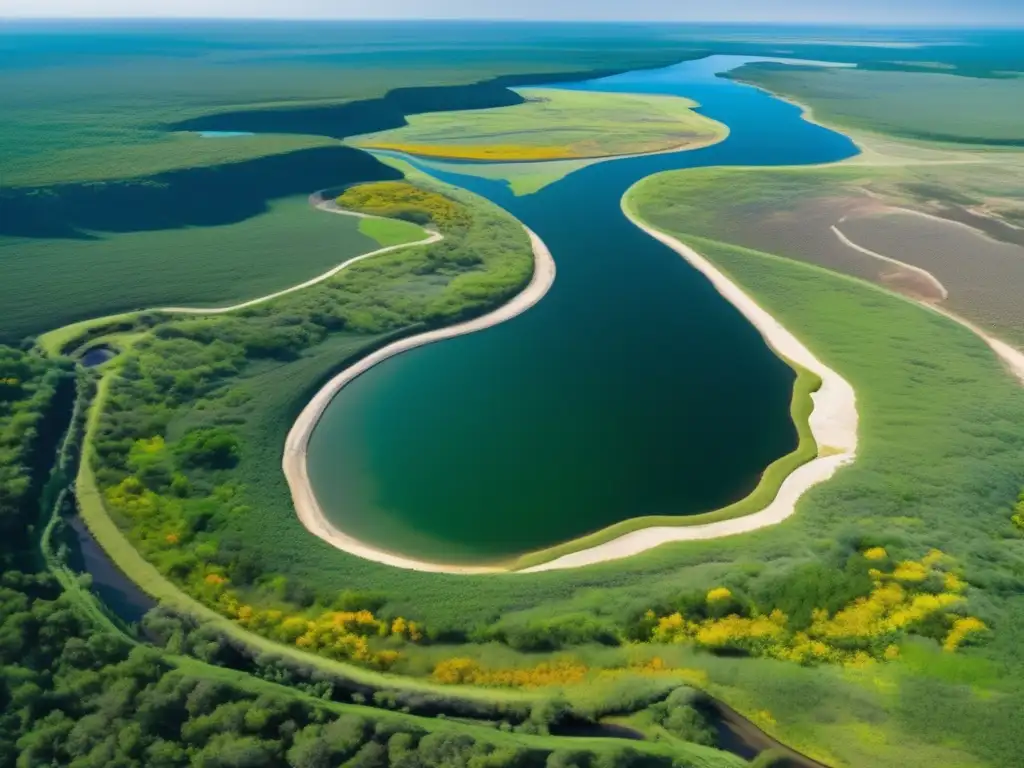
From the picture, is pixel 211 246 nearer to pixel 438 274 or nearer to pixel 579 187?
pixel 438 274

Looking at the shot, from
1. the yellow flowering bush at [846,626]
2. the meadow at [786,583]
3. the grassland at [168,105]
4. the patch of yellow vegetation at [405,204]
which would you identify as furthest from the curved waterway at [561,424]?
the grassland at [168,105]

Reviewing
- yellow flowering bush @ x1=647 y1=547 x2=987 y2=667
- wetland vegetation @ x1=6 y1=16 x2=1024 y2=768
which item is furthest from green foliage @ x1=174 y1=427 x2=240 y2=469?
yellow flowering bush @ x1=647 y1=547 x2=987 y2=667

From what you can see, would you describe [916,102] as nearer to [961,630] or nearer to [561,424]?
[561,424]

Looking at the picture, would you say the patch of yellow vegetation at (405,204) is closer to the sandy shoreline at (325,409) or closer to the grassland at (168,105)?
the sandy shoreline at (325,409)

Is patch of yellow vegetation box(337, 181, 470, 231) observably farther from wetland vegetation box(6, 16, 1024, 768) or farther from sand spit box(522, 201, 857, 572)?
wetland vegetation box(6, 16, 1024, 768)

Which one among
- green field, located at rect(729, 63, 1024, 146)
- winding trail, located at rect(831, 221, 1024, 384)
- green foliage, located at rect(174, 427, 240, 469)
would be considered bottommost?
green foliage, located at rect(174, 427, 240, 469)

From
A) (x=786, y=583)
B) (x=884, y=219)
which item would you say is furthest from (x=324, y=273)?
(x=884, y=219)

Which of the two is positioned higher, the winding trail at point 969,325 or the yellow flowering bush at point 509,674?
the winding trail at point 969,325
